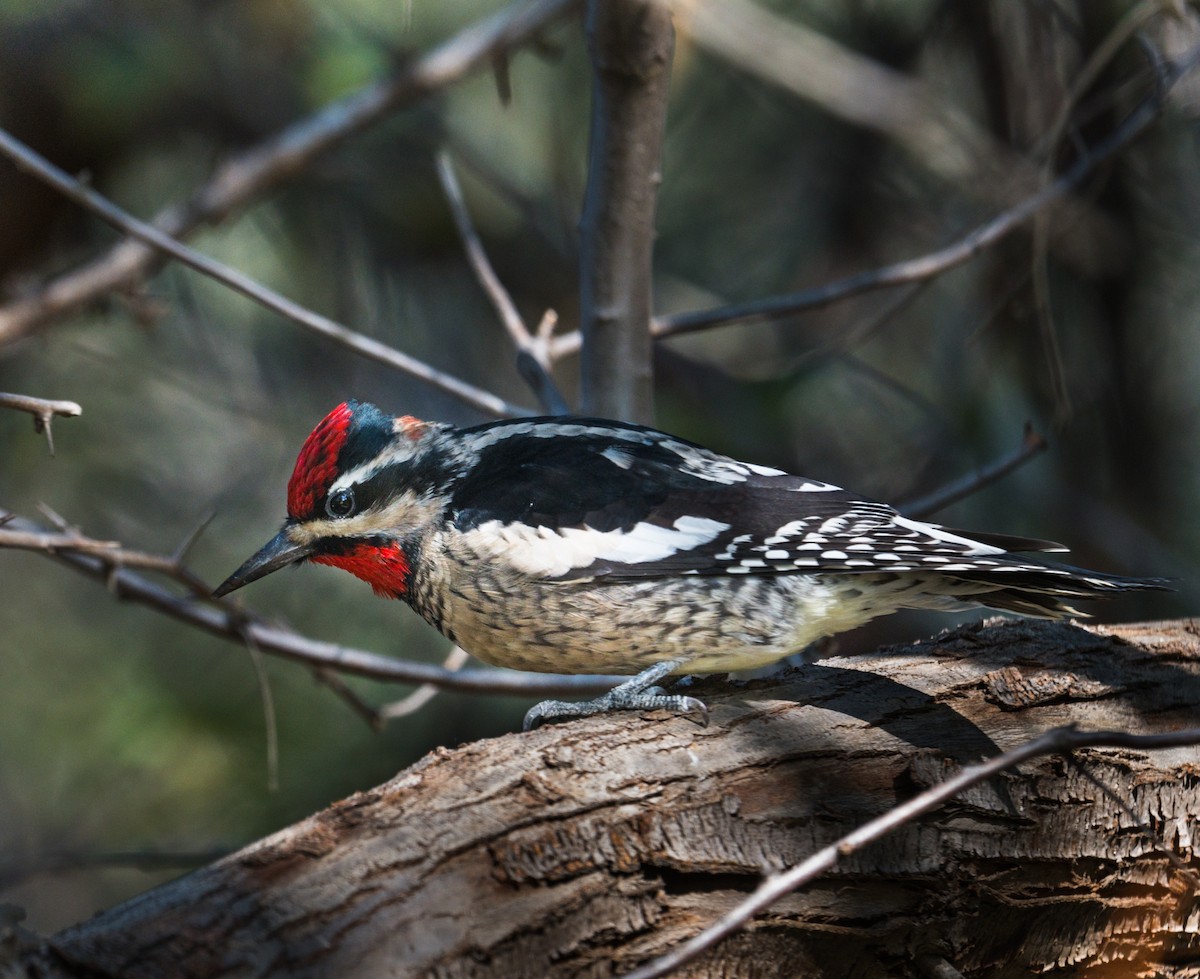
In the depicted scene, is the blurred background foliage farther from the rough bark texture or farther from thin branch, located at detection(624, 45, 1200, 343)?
the rough bark texture

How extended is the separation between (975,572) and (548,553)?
0.89 m

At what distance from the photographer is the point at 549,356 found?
356 centimetres

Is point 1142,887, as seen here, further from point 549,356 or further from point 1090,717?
point 549,356

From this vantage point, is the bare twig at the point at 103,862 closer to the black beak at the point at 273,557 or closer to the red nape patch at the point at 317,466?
the black beak at the point at 273,557

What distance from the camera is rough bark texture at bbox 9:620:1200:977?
5.69ft

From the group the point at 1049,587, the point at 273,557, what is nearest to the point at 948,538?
the point at 1049,587

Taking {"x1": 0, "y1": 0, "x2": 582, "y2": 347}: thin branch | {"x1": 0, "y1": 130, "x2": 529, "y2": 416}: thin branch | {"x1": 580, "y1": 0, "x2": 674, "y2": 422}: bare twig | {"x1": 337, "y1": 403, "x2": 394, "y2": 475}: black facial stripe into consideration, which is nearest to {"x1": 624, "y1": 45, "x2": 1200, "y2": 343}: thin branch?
{"x1": 580, "y1": 0, "x2": 674, "y2": 422}: bare twig

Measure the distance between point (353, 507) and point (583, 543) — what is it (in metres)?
0.62

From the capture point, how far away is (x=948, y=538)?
2.60 metres

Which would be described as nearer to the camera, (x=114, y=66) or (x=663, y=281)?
(x=114, y=66)

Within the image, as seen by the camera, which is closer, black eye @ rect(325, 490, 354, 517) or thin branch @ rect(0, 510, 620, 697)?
black eye @ rect(325, 490, 354, 517)

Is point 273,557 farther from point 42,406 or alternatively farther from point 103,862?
point 42,406

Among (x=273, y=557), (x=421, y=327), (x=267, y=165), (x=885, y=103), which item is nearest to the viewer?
(x=273, y=557)

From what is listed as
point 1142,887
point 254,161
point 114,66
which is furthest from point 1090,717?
point 114,66
